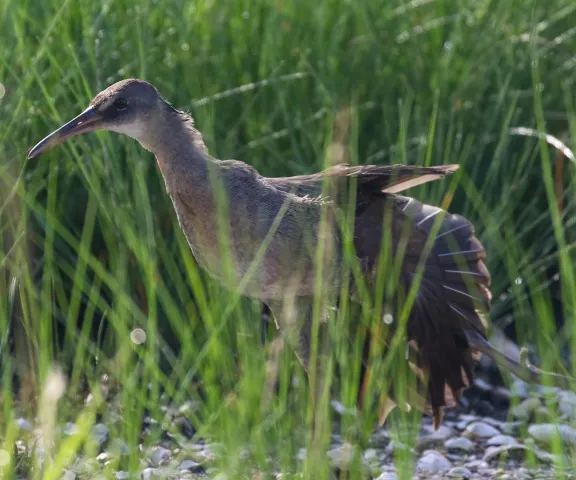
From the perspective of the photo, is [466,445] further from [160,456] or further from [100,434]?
[100,434]

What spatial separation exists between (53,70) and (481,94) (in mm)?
1626

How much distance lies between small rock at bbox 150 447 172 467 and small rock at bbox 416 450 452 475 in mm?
751

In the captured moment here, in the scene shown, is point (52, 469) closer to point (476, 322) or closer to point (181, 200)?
point (181, 200)

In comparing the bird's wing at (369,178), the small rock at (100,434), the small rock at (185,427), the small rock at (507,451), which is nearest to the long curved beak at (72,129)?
the bird's wing at (369,178)

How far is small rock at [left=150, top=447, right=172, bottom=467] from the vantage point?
311cm

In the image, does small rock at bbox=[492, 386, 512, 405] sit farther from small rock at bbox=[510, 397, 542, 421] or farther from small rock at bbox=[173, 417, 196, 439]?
small rock at bbox=[173, 417, 196, 439]

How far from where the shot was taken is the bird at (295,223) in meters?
2.94

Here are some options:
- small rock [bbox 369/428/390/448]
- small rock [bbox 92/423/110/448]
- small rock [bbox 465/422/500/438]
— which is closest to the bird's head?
small rock [bbox 92/423/110/448]

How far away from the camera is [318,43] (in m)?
4.07

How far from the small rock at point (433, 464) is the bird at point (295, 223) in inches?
7.6

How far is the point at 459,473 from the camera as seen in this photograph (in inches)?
128

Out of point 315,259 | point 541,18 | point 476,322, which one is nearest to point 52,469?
point 315,259

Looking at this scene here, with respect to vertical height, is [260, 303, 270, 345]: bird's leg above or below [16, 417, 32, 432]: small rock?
above

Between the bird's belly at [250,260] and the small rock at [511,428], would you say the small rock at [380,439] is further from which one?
the bird's belly at [250,260]
